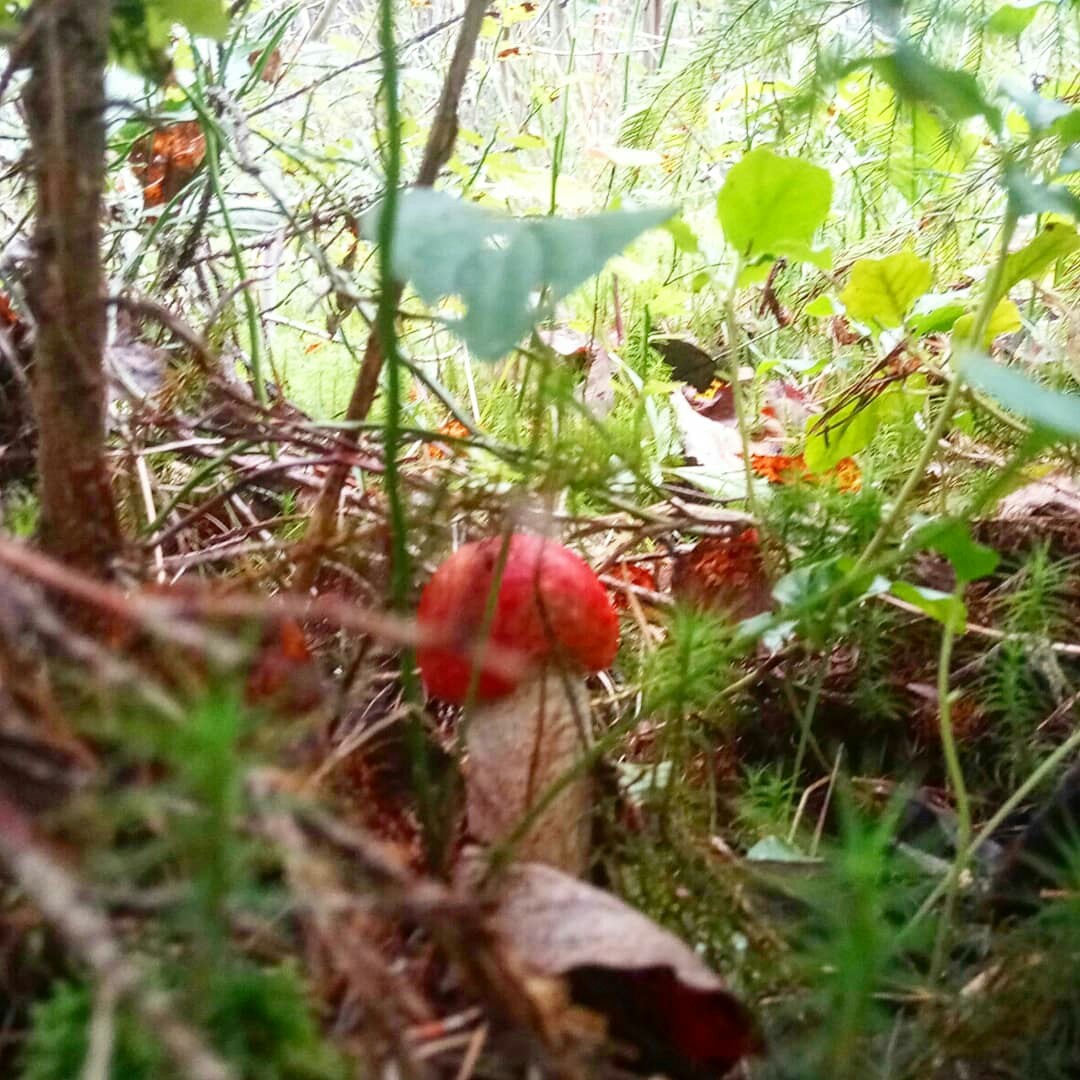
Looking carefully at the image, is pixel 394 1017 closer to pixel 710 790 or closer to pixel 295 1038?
pixel 295 1038

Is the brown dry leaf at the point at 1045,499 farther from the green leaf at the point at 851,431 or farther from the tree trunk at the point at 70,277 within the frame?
the tree trunk at the point at 70,277

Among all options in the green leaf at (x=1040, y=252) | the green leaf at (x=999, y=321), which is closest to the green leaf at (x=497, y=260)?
the green leaf at (x=1040, y=252)

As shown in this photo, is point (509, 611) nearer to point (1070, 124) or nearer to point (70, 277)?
point (70, 277)

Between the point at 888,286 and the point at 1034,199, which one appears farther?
the point at 888,286

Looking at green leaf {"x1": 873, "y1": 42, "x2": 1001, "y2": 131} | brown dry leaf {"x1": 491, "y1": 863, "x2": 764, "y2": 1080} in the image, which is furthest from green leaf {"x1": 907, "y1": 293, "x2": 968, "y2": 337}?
brown dry leaf {"x1": 491, "y1": 863, "x2": 764, "y2": 1080}

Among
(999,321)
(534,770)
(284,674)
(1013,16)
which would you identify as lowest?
(534,770)

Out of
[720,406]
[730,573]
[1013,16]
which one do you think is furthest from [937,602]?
[720,406]
